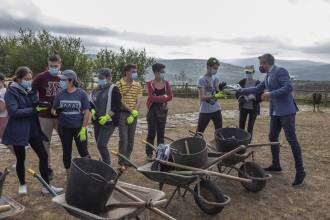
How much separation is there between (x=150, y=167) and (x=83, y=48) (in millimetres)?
19653

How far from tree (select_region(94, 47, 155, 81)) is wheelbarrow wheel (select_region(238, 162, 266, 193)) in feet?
67.2

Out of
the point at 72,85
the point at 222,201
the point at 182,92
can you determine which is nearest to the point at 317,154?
the point at 222,201

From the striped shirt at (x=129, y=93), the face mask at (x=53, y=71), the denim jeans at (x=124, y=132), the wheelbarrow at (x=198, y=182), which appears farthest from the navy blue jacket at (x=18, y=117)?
the striped shirt at (x=129, y=93)

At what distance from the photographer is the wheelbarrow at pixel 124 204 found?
3406 millimetres

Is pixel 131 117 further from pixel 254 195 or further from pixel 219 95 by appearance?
pixel 254 195

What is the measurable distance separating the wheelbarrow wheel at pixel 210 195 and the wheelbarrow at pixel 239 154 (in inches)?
26.5

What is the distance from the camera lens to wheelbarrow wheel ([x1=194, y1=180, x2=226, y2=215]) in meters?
4.43

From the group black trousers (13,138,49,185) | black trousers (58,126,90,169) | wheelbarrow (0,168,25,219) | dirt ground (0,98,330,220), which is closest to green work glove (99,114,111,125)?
black trousers (58,126,90,169)

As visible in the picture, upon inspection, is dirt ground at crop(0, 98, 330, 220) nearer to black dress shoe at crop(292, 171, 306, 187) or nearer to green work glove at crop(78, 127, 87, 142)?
black dress shoe at crop(292, 171, 306, 187)

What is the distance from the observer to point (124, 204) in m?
3.56

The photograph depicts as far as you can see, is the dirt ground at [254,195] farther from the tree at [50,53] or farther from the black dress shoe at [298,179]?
the tree at [50,53]

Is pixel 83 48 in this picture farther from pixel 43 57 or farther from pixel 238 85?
pixel 238 85

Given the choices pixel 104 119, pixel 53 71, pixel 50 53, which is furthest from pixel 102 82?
pixel 50 53

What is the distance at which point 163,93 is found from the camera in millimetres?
7055
